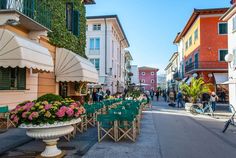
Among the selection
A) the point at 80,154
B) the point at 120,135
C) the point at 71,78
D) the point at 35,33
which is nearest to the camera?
the point at 80,154

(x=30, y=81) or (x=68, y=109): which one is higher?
(x=30, y=81)

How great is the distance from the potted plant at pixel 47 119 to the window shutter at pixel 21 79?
4.37 m

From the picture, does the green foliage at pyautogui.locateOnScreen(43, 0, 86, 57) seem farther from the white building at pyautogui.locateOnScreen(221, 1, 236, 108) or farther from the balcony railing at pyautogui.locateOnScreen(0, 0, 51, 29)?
the white building at pyautogui.locateOnScreen(221, 1, 236, 108)

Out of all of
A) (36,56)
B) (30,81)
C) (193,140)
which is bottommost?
(193,140)

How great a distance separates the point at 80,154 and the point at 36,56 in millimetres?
4578

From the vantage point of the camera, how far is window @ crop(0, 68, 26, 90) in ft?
30.9

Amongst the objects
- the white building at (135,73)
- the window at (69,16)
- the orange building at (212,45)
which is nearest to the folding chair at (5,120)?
the window at (69,16)

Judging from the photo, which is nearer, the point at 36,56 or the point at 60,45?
the point at 36,56

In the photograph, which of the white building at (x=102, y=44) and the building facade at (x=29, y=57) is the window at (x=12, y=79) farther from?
the white building at (x=102, y=44)

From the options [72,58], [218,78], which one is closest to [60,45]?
[72,58]

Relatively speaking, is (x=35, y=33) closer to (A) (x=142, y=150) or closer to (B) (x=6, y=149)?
(B) (x=6, y=149)

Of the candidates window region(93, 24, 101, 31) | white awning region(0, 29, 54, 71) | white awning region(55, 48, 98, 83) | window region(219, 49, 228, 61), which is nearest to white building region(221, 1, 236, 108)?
window region(219, 49, 228, 61)

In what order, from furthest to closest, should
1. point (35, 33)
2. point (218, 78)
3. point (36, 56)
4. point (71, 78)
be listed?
point (218, 78), point (71, 78), point (35, 33), point (36, 56)

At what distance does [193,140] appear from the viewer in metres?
8.70
